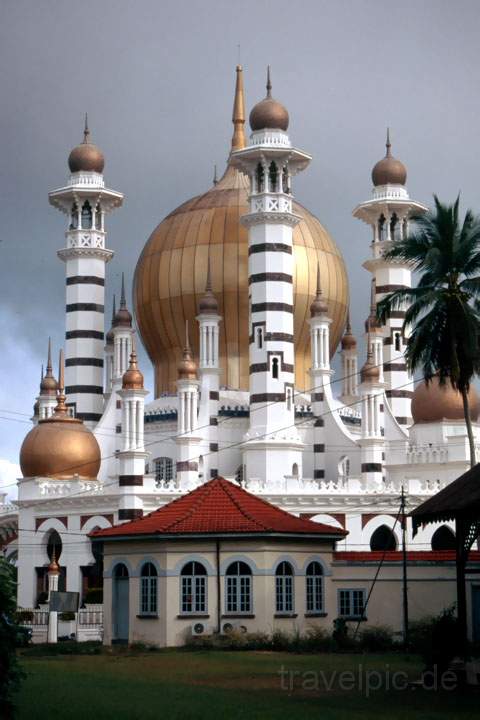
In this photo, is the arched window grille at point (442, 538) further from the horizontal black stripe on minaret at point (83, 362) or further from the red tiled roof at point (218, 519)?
the horizontal black stripe on minaret at point (83, 362)

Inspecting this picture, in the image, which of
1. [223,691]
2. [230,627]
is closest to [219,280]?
[230,627]

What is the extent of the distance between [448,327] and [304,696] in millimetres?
18538

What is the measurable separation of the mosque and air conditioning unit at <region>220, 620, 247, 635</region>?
15430 millimetres

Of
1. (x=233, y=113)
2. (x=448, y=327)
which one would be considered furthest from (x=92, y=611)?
(x=233, y=113)

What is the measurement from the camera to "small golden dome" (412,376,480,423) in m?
61.9

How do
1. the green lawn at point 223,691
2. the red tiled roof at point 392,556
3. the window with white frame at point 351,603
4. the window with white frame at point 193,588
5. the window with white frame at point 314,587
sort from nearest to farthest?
the green lawn at point 223,691, the window with white frame at point 193,588, the window with white frame at point 314,587, the window with white frame at point 351,603, the red tiled roof at point 392,556

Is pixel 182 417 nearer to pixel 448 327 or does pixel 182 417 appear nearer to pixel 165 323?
pixel 165 323

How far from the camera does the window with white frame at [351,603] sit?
1565 inches

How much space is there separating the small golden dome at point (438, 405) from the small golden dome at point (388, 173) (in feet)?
52.5

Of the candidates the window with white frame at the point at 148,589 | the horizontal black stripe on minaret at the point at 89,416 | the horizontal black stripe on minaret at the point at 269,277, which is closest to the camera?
the window with white frame at the point at 148,589

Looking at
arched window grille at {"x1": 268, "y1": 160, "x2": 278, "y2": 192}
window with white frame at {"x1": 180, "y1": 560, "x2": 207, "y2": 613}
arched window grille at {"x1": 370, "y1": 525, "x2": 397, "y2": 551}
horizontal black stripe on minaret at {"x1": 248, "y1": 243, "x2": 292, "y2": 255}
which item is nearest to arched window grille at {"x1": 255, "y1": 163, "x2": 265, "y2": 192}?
arched window grille at {"x1": 268, "y1": 160, "x2": 278, "y2": 192}

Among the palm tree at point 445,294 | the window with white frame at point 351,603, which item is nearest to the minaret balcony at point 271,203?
the palm tree at point 445,294

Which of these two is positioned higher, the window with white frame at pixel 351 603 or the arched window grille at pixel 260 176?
the arched window grille at pixel 260 176

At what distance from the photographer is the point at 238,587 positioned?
38.6 meters
